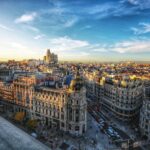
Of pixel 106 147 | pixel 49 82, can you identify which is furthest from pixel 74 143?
pixel 49 82

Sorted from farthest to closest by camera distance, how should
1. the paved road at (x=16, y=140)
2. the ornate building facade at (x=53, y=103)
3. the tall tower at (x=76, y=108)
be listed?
the ornate building facade at (x=53, y=103) < the tall tower at (x=76, y=108) < the paved road at (x=16, y=140)

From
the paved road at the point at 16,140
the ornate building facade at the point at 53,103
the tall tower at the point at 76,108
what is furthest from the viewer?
the ornate building facade at the point at 53,103

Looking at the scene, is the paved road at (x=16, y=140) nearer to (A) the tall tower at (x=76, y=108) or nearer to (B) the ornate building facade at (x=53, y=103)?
(B) the ornate building facade at (x=53, y=103)

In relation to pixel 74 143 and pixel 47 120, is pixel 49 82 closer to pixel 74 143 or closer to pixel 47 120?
pixel 47 120

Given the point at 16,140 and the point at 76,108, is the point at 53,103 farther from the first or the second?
the point at 16,140

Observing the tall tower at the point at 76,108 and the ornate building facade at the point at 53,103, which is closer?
the tall tower at the point at 76,108

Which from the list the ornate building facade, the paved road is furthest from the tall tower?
the paved road

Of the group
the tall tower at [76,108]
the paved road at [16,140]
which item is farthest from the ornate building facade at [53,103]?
the paved road at [16,140]

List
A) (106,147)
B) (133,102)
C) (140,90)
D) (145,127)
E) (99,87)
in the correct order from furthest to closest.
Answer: (99,87)
(140,90)
(133,102)
(145,127)
(106,147)
